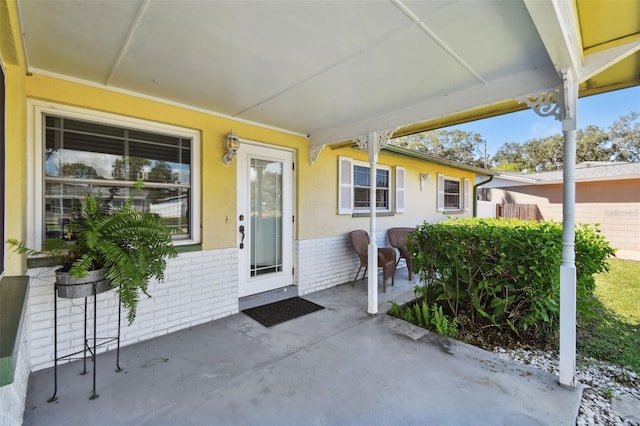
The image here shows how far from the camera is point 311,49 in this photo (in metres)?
2.13

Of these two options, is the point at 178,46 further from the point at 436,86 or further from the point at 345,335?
the point at 345,335

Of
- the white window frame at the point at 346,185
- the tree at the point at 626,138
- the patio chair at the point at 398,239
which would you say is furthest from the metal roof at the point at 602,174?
the tree at the point at 626,138

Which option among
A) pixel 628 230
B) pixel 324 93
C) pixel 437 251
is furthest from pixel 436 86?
pixel 628 230

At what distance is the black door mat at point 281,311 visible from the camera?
355 centimetres

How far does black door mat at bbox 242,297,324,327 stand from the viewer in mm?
Answer: 3553

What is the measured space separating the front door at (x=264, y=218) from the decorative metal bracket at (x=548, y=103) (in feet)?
10.0

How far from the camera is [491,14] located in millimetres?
1769

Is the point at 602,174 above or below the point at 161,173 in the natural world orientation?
above

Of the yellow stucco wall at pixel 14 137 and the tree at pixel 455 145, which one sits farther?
the tree at pixel 455 145

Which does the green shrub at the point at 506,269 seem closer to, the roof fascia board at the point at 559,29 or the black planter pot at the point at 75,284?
the roof fascia board at the point at 559,29

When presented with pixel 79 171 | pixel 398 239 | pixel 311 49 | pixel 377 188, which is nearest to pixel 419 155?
pixel 377 188

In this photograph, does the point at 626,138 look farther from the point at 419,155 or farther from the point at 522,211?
the point at 419,155

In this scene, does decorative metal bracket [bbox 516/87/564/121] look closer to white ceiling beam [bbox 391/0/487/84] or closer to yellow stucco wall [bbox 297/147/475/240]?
white ceiling beam [bbox 391/0/487/84]

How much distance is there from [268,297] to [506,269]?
9.88 feet
